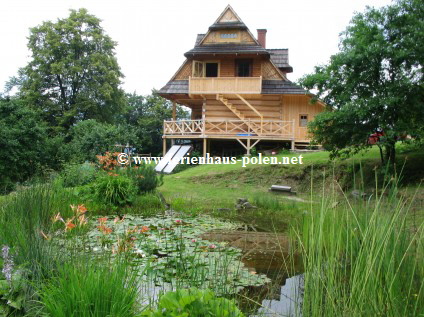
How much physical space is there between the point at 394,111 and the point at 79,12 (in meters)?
26.0

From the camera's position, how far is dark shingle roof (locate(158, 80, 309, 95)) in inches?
862

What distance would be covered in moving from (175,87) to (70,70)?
381 inches

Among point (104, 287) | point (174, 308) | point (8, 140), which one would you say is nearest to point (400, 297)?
point (174, 308)

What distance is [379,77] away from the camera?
418 inches

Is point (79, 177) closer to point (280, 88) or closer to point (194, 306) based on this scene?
point (194, 306)

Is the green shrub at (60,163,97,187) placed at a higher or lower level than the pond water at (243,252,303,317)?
higher

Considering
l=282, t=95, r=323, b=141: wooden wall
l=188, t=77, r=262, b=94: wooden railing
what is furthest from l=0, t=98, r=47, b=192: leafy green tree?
l=282, t=95, r=323, b=141: wooden wall

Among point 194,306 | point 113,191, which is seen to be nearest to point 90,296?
point 194,306

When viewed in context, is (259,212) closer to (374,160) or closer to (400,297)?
(374,160)

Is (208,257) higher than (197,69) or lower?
lower

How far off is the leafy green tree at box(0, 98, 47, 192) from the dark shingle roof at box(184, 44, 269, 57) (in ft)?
31.5

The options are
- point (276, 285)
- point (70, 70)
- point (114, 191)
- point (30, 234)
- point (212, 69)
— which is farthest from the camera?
point (70, 70)

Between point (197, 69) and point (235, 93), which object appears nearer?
point (235, 93)

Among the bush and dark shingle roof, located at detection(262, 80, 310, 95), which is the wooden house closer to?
dark shingle roof, located at detection(262, 80, 310, 95)
